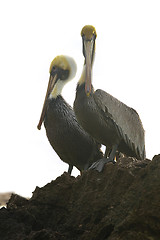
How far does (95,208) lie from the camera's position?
5109 mm

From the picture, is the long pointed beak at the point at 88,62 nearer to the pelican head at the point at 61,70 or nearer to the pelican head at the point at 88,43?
the pelican head at the point at 88,43

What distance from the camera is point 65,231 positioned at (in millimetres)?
5172

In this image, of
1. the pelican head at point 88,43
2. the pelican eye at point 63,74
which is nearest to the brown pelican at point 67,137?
the pelican eye at point 63,74

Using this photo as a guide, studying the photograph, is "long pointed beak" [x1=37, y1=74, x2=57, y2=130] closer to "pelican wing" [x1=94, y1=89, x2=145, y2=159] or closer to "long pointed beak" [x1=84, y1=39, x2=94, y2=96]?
"long pointed beak" [x1=84, y1=39, x2=94, y2=96]

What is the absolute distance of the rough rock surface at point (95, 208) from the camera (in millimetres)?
4445

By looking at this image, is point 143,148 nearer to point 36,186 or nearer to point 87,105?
point 87,105

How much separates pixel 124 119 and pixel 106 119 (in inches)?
17.0

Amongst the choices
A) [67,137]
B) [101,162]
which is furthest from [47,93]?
[101,162]

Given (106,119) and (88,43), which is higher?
(88,43)

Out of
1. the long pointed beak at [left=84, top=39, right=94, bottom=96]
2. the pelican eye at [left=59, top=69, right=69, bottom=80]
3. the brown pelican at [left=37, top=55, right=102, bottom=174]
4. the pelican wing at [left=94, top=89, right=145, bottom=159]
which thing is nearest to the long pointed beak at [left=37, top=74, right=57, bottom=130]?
the brown pelican at [left=37, top=55, right=102, bottom=174]

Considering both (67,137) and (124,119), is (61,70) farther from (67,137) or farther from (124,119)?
(124,119)

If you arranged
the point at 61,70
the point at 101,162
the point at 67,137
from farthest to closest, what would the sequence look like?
1. the point at 61,70
2. the point at 67,137
3. the point at 101,162

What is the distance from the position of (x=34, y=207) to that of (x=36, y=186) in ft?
1.63

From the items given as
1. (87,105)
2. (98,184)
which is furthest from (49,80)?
(98,184)
